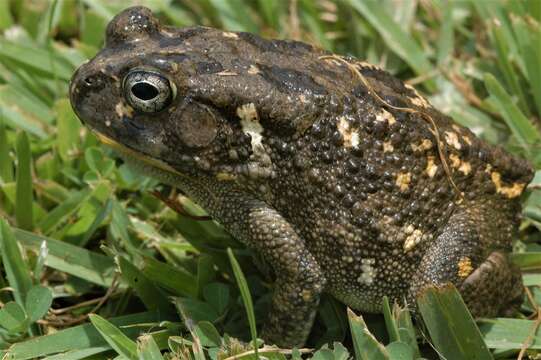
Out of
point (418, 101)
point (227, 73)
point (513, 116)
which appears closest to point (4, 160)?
point (227, 73)

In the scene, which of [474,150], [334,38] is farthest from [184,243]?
[334,38]

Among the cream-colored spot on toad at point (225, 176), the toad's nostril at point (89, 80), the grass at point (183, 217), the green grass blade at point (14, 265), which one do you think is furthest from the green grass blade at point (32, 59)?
the cream-colored spot on toad at point (225, 176)

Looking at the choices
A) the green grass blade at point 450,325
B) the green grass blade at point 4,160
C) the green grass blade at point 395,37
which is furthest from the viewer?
the green grass blade at point 395,37

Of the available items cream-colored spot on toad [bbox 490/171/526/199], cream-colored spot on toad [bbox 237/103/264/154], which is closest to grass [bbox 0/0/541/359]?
cream-colored spot on toad [bbox 490/171/526/199]

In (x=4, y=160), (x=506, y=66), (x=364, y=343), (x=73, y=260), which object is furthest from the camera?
(x=506, y=66)

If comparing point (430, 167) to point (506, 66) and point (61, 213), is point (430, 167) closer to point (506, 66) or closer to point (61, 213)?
point (506, 66)

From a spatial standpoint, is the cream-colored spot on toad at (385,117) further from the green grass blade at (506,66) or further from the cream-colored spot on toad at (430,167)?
the green grass blade at (506,66)
